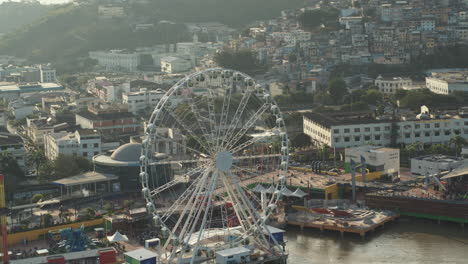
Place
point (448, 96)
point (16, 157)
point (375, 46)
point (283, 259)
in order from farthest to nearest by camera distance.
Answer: point (375, 46)
point (448, 96)
point (16, 157)
point (283, 259)

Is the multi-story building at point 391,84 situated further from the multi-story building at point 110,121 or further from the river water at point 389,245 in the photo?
the river water at point 389,245

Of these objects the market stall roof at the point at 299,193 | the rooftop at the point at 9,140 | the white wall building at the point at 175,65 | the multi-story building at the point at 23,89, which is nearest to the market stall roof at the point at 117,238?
the market stall roof at the point at 299,193

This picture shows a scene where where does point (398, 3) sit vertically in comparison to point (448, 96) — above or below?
above

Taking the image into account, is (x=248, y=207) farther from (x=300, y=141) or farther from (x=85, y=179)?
(x=300, y=141)

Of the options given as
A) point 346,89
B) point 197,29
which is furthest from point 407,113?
point 197,29

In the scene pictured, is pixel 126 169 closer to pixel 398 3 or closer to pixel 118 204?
pixel 118 204

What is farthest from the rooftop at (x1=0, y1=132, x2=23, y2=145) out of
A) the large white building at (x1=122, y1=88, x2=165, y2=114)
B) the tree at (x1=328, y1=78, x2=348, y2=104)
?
the tree at (x1=328, y1=78, x2=348, y2=104)

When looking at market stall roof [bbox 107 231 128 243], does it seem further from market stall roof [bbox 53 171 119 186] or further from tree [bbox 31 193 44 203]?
market stall roof [bbox 53 171 119 186]
